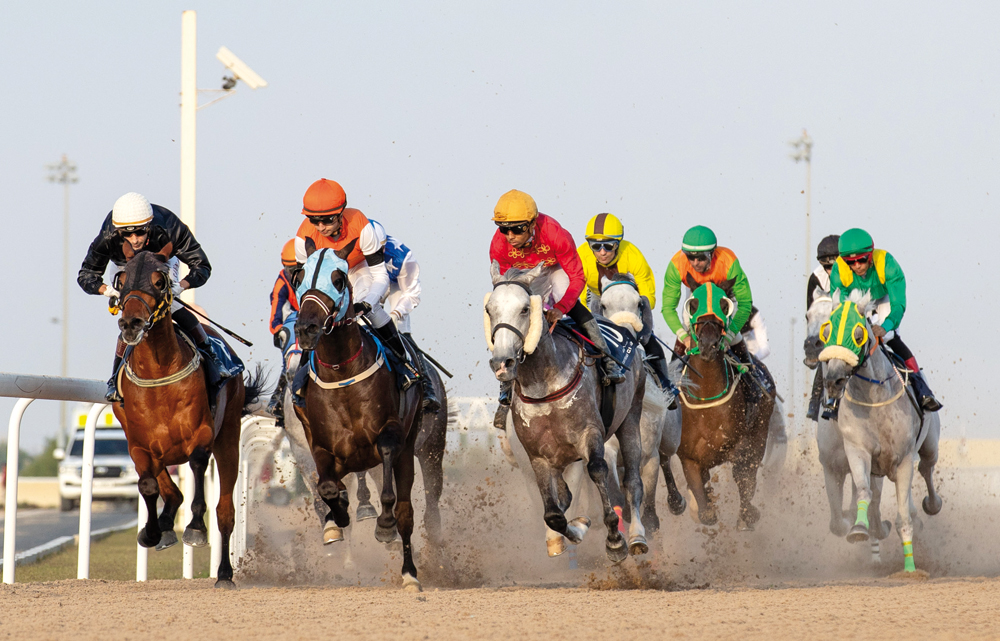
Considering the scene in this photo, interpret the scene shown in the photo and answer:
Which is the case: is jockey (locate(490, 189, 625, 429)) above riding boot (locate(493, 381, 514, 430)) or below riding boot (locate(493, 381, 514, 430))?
above

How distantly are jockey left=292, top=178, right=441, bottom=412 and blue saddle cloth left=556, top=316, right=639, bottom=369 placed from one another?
38.6 inches

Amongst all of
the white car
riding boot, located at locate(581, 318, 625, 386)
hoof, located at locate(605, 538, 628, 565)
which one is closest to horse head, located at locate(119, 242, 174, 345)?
riding boot, located at locate(581, 318, 625, 386)

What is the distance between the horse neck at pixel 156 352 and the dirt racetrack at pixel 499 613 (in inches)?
49.8

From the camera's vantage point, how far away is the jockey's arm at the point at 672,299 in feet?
35.0

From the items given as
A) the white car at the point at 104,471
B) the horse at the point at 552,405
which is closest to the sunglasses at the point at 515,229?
the horse at the point at 552,405

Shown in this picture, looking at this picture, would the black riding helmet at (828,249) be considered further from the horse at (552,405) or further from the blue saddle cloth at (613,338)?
the horse at (552,405)

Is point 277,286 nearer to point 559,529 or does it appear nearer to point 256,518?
point 256,518

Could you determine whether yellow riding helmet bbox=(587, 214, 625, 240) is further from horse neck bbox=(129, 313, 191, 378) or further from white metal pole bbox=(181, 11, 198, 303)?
white metal pole bbox=(181, 11, 198, 303)

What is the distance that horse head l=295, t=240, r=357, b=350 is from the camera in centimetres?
709

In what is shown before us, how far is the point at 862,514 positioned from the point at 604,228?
111 inches

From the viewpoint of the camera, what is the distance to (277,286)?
9547 millimetres

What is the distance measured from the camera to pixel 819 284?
10.7 metres

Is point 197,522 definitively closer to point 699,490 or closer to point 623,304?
point 623,304

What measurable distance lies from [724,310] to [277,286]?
3538mm
